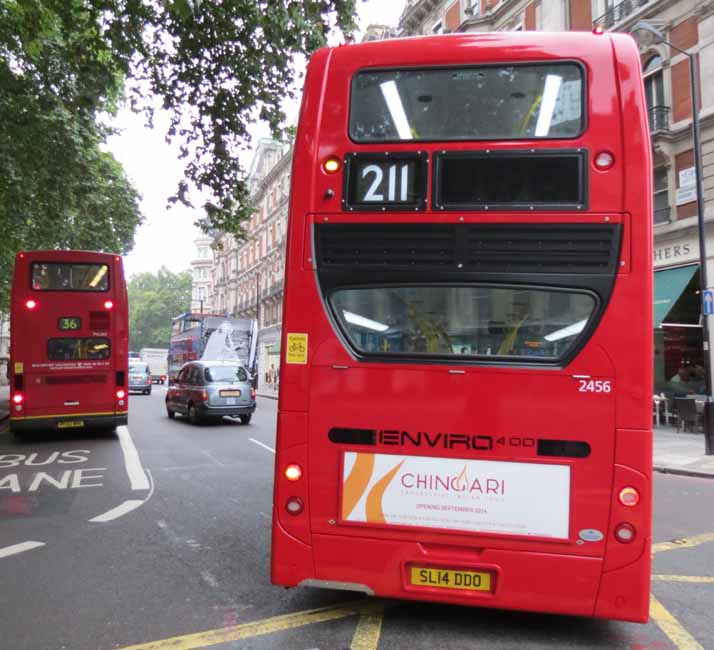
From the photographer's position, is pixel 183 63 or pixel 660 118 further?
pixel 660 118

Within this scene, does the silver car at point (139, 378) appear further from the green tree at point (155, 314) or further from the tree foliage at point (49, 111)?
the green tree at point (155, 314)

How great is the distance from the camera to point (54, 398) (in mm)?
13875

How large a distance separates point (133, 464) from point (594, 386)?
919 cm

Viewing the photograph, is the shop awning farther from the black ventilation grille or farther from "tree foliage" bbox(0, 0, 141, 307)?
the black ventilation grille

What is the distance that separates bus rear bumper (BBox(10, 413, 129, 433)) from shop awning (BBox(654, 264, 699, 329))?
556 inches

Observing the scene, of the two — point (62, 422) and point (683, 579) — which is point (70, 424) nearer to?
point (62, 422)

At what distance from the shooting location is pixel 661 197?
19.3 meters

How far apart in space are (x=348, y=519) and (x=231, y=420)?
54.2 feet

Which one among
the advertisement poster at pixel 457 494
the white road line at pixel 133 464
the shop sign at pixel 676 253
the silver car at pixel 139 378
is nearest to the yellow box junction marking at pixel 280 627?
the advertisement poster at pixel 457 494

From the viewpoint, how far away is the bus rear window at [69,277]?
13.5 meters

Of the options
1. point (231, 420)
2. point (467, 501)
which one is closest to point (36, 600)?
point (467, 501)

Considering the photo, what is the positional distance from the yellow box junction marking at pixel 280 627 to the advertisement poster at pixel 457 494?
743 mm

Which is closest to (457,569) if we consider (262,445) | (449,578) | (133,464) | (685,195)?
(449,578)

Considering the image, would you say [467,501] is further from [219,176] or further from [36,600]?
[219,176]
